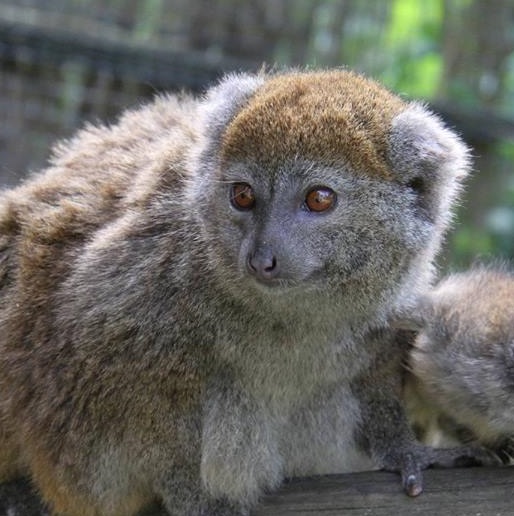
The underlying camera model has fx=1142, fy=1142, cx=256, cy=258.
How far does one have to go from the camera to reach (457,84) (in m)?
11.2

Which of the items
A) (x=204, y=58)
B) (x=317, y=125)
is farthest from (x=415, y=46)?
(x=317, y=125)

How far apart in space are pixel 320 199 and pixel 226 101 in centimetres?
71

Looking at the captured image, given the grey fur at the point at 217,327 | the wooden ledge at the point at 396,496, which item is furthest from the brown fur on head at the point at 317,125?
the wooden ledge at the point at 396,496

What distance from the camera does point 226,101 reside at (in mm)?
4965

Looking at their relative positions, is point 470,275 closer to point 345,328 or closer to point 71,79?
point 345,328

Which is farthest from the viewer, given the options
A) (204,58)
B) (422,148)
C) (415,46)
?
(415,46)

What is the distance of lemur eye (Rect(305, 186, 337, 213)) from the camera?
4555 mm

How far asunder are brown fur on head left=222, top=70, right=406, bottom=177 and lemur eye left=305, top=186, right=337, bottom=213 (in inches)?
4.8

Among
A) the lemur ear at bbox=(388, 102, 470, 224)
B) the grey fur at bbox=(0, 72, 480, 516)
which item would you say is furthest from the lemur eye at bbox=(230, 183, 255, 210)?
the lemur ear at bbox=(388, 102, 470, 224)

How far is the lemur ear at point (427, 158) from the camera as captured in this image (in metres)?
4.69

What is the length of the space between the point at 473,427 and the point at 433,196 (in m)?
1.01

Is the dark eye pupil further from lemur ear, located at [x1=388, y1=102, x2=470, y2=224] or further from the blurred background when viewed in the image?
the blurred background

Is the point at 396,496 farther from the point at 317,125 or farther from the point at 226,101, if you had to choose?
the point at 226,101

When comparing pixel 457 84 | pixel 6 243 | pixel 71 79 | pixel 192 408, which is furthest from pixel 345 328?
pixel 457 84
